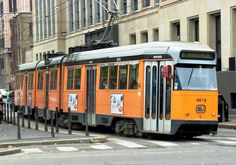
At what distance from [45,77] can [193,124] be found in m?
11.9

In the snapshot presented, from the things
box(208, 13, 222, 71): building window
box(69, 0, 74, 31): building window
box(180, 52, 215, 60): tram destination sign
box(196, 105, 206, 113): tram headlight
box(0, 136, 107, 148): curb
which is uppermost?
box(69, 0, 74, 31): building window

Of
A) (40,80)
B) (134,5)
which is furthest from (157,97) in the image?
(134,5)

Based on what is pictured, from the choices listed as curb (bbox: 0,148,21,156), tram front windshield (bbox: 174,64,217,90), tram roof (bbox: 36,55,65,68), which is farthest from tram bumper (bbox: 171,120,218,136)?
tram roof (bbox: 36,55,65,68)

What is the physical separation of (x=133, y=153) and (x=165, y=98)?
3.53m

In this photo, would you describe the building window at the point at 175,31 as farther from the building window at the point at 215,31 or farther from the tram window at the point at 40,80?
the tram window at the point at 40,80

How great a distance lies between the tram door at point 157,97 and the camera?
1705cm

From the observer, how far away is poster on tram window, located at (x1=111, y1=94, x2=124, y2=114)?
18906 millimetres

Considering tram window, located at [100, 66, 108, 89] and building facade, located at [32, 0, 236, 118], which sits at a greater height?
building facade, located at [32, 0, 236, 118]

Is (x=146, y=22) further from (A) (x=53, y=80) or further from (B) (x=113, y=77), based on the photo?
(B) (x=113, y=77)

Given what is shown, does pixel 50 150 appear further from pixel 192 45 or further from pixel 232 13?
pixel 232 13

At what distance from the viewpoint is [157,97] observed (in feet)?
56.9

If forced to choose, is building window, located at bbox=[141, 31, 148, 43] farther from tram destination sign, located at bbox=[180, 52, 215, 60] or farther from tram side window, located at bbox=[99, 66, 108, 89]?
tram destination sign, located at bbox=[180, 52, 215, 60]

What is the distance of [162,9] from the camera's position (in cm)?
4253

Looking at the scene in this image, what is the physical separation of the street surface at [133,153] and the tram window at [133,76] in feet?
6.31
